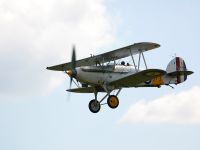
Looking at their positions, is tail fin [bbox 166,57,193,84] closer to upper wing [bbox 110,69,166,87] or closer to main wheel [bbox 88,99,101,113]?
upper wing [bbox 110,69,166,87]

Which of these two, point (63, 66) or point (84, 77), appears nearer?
point (84, 77)

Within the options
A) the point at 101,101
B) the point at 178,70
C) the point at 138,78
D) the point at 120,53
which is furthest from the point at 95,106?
the point at 178,70

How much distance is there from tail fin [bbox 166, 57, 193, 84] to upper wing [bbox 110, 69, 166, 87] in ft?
12.6

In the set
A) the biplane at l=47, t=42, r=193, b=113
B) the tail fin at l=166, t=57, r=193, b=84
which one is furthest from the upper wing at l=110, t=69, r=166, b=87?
the tail fin at l=166, t=57, r=193, b=84

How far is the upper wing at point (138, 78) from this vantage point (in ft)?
84.5

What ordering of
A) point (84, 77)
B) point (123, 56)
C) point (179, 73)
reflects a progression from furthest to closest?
1. point (179, 73)
2. point (123, 56)
3. point (84, 77)

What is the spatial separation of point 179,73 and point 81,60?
5.82 m

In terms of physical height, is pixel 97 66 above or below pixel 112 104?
above

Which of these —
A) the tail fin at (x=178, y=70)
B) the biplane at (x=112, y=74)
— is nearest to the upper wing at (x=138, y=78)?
the biplane at (x=112, y=74)

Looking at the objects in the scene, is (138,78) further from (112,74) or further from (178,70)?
(178,70)

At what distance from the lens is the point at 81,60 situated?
29344 millimetres

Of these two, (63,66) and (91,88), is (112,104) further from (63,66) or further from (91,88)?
(63,66)

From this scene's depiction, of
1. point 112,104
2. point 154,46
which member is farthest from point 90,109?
point 154,46

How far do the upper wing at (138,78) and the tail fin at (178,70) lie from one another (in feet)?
12.6
